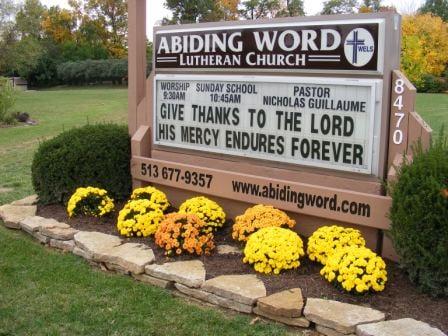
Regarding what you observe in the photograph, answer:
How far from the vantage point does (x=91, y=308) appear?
404 cm

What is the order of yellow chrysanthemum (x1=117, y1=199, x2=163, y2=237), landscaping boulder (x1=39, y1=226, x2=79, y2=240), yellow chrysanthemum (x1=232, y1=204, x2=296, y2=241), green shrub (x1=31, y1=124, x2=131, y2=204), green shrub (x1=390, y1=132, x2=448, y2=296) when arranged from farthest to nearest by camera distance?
1. green shrub (x1=31, y1=124, x2=131, y2=204)
2. landscaping boulder (x1=39, y1=226, x2=79, y2=240)
3. yellow chrysanthemum (x1=117, y1=199, x2=163, y2=237)
4. yellow chrysanthemum (x1=232, y1=204, x2=296, y2=241)
5. green shrub (x1=390, y1=132, x2=448, y2=296)

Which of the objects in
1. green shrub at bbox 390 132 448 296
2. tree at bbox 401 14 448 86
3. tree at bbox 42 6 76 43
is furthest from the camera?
tree at bbox 42 6 76 43

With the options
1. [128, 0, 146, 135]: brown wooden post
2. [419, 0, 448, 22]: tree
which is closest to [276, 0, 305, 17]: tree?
[419, 0, 448, 22]: tree

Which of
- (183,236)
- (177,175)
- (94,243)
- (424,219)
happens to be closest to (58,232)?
(94,243)

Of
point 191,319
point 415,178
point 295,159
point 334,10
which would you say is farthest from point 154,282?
point 334,10

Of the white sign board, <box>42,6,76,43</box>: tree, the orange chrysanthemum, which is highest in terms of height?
<box>42,6,76,43</box>: tree

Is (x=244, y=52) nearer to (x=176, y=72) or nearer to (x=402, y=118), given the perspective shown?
(x=176, y=72)

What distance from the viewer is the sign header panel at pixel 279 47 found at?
4531 millimetres

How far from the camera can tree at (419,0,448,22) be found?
5944 centimetres

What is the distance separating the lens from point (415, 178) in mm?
3803

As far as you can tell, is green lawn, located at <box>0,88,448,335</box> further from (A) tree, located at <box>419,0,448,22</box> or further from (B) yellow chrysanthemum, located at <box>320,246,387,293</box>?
(A) tree, located at <box>419,0,448,22</box>

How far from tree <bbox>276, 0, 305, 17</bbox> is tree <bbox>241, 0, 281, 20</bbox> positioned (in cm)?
96

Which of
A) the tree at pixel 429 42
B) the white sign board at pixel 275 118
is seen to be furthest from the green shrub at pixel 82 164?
the tree at pixel 429 42

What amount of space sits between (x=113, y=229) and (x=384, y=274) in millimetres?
2712
